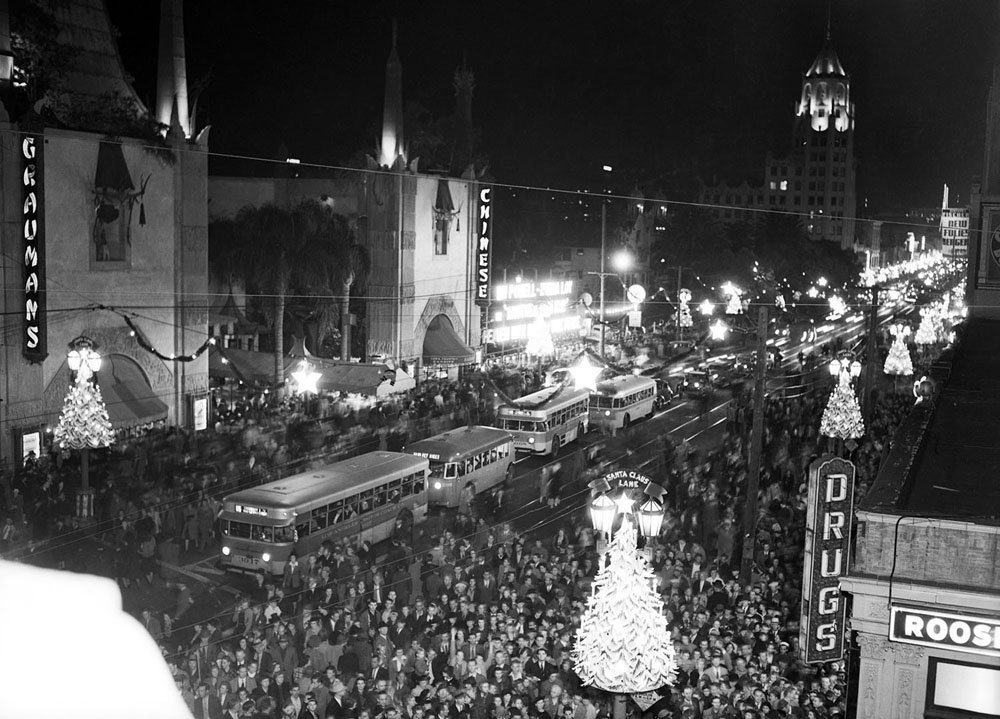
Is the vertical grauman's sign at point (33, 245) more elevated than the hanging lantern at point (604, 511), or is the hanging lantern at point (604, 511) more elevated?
the vertical grauman's sign at point (33, 245)

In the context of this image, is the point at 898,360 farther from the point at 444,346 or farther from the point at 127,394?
the point at 127,394

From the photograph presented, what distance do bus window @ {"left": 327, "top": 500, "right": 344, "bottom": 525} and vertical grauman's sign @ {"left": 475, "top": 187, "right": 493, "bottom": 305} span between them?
30.1 meters

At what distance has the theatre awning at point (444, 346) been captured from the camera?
49125mm

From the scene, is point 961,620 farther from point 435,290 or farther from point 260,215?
point 435,290

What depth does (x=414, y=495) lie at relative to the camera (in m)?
25.6

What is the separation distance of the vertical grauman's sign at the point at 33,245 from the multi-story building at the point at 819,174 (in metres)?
134

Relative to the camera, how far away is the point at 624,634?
11.8 meters

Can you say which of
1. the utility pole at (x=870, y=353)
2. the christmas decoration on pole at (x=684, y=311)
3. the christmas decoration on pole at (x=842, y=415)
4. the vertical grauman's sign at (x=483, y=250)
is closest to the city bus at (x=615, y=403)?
the utility pole at (x=870, y=353)

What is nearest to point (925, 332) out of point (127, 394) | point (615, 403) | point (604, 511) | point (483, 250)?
point (483, 250)

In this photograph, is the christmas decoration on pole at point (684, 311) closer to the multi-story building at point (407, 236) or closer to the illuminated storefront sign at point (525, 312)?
the illuminated storefront sign at point (525, 312)

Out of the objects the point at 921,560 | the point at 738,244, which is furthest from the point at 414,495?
the point at 738,244

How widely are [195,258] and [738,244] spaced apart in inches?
2411

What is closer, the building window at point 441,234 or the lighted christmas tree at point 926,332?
the building window at point 441,234

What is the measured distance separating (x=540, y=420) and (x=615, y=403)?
17.7ft
